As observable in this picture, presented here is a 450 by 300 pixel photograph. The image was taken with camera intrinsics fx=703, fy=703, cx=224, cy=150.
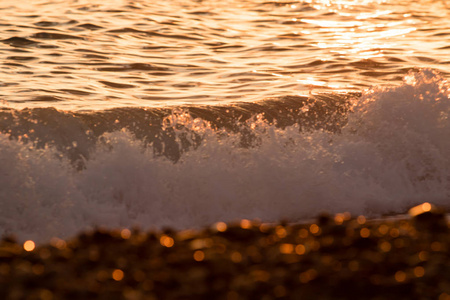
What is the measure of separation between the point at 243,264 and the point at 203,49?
28.8ft

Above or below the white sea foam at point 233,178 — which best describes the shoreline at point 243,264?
above

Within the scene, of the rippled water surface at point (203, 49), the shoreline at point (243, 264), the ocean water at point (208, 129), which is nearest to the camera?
the shoreline at point (243, 264)

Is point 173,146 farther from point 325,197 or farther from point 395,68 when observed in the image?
point 395,68

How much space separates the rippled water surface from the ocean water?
0.05m

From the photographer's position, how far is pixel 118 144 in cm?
718

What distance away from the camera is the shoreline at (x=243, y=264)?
11.4ft

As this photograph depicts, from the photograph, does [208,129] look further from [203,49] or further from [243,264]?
[203,49]

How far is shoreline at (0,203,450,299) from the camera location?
3461 millimetres

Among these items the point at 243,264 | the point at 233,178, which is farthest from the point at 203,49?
the point at 243,264

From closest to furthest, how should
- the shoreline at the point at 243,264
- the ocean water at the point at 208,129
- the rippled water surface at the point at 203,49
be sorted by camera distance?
the shoreline at the point at 243,264, the ocean water at the point at 208,129, the rippled water surface at the point at 203,49

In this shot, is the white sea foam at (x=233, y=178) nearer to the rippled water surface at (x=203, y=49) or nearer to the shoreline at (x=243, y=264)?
the rippled water surface at (x=203, y=49)

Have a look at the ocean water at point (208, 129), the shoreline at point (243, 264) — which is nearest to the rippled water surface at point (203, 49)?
the ocean water at point (208, 129)

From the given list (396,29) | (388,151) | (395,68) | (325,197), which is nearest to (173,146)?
(325,197)

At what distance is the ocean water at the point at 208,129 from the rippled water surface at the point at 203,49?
1.9 inches
